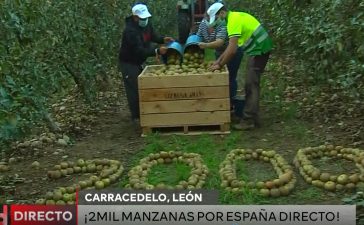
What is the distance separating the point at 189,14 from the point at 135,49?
4061 mm

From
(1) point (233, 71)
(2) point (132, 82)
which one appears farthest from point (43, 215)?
(1) point (233, 71)

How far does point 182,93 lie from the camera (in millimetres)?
7387

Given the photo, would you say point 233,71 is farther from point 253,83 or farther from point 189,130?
point 189,130

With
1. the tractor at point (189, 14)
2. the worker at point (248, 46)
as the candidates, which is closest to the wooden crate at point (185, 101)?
the worker at point (248, 46)

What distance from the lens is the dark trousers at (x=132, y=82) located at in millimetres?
8156

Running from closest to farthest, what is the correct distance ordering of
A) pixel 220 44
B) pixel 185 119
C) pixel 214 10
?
1. pixel 185 119
2. pixel 214 10
3. pixel 220 44

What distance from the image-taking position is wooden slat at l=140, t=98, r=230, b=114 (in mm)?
7391

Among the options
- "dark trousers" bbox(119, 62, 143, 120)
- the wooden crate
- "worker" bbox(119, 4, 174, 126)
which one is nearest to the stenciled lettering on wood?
the wooden crate

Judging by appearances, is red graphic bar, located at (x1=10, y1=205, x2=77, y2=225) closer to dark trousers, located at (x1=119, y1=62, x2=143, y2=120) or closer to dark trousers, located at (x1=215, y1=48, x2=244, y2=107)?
dark trousers, located at (x1=119, y1=62, x2=143, y2=120)

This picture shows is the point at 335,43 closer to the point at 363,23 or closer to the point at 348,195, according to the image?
the point at 363,23

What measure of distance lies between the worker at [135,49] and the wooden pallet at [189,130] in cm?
69

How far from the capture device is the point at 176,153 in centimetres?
660

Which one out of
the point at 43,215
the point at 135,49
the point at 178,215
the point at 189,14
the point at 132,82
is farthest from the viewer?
the point at 189,14

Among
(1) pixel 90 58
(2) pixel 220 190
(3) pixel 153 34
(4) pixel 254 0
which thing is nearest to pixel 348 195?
(2) pixel 220 190
